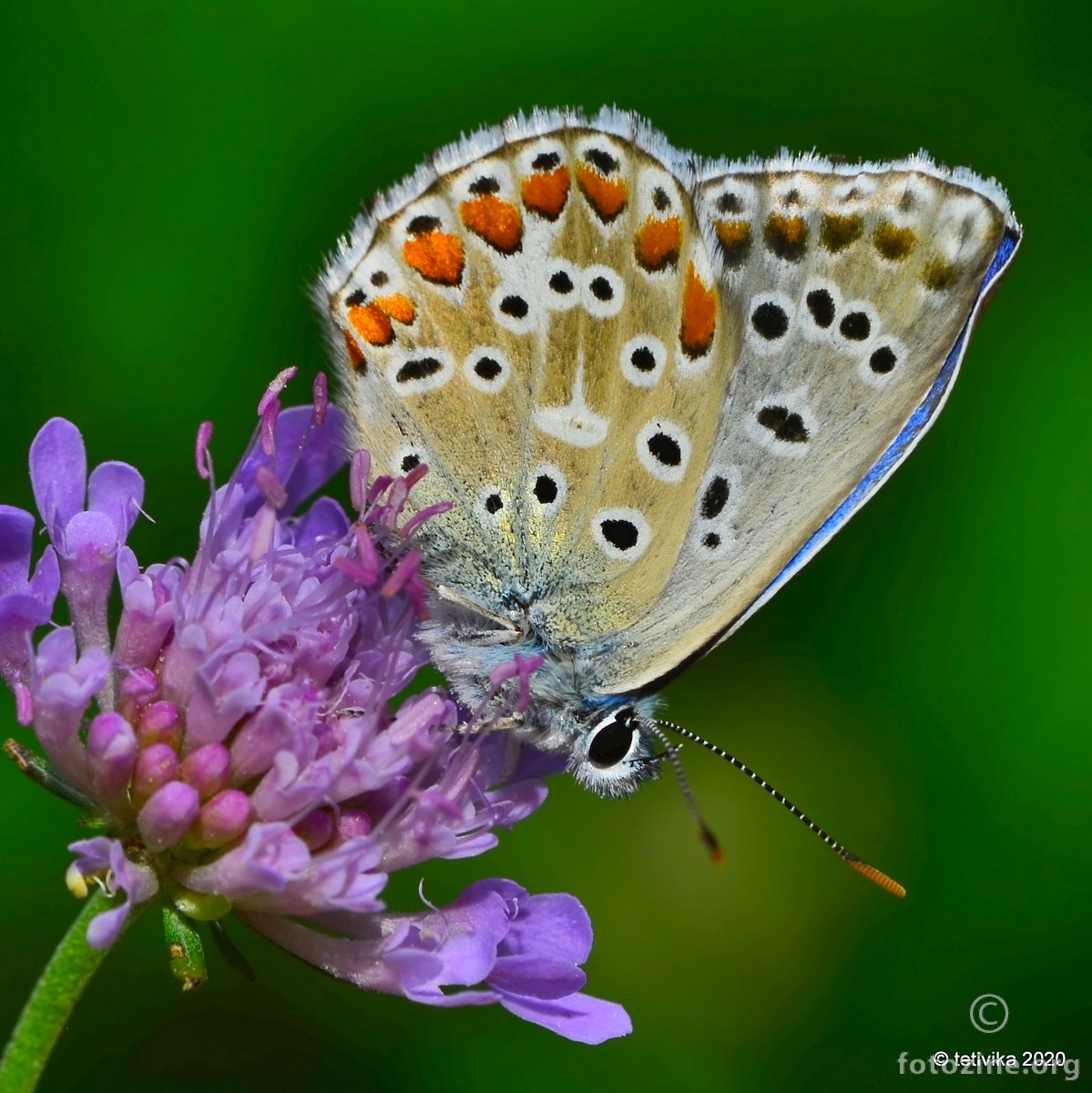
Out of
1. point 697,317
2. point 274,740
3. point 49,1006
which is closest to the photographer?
point 49,1006

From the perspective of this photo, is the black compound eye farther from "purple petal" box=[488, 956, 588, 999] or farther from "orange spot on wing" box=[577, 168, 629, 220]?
"orange spot on wing" box=[577, 168, 629, 220]

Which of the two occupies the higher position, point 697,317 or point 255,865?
point 697,317

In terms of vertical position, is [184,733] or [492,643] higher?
[492,643]

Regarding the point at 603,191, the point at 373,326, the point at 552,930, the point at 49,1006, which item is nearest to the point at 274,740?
the point at 49,1006

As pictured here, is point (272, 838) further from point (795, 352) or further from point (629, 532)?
point (795, 352)

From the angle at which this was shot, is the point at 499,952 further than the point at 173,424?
No

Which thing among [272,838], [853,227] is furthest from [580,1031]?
[853,227]

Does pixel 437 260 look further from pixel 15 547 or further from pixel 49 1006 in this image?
pixel 49 1006

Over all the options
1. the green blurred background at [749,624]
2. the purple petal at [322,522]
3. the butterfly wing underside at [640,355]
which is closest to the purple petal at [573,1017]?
the butterfly wing underside at [640,355]
